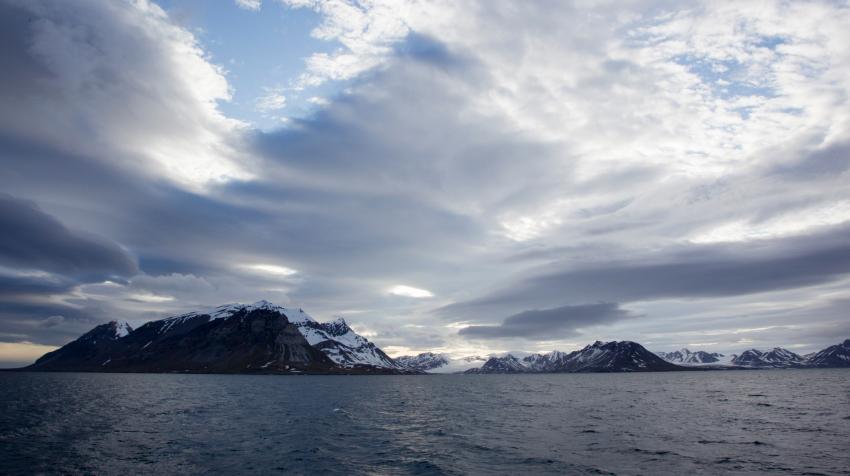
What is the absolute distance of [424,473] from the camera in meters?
40.0

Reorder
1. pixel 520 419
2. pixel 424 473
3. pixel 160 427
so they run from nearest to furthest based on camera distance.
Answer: pixel 424 473
pixel 160 427
pixel 520 419

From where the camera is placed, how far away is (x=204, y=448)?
1924 inches

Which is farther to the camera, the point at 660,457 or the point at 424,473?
the point at 660,457

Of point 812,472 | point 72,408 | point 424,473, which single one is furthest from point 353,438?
point 72,408

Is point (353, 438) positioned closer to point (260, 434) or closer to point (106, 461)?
point (260, 434)

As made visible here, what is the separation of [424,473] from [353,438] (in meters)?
21.3

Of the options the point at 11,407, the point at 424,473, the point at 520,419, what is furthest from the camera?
the point at 11,407

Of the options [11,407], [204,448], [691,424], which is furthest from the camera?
[11,407]

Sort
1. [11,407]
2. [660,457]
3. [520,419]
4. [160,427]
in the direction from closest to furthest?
[660,457] < [160,427] < [520,419] < [11,407]

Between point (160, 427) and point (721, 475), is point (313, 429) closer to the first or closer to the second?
point (160, 427)

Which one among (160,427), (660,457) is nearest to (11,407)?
(160,427)

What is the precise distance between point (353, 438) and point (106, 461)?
86.7ft

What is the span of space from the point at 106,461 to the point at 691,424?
7323 cm

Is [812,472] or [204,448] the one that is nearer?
[812,472]
